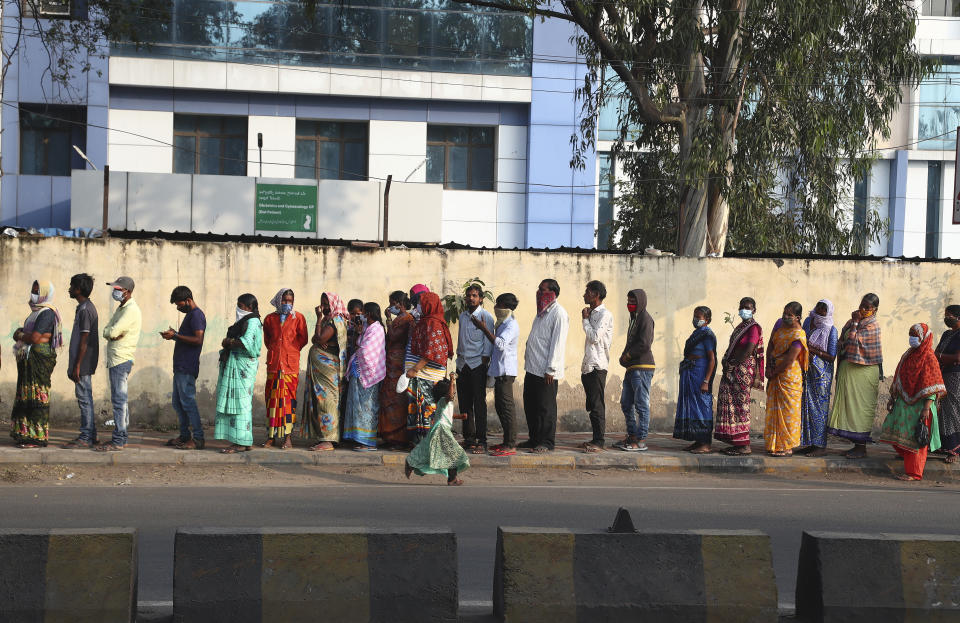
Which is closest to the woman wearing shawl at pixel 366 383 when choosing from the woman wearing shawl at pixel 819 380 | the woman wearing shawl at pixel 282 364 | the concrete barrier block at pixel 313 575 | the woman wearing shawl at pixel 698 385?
the woman wearing shawl at pixel 282 364

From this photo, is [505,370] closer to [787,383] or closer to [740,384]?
[740,384]

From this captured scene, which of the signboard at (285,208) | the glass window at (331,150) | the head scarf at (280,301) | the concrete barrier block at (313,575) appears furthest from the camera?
the glass window at (331,150)

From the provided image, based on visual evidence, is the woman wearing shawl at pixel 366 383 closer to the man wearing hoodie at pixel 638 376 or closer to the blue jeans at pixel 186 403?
the blue jeans at pixel 186 403

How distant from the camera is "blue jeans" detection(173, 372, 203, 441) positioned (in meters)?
11.1

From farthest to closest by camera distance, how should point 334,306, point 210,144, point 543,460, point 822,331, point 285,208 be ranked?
point 210,144 < point 285,208 < point 822,331 < point 334,306 < point 543,460

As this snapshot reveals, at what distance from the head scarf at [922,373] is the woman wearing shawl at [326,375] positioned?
5.97 m

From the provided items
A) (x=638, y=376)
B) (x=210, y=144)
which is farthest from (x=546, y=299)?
(x=210, y=144)

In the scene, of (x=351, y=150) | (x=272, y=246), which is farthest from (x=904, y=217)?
(x=272, y=246)

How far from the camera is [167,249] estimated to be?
1327cm

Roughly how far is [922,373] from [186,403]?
7629 millimetres

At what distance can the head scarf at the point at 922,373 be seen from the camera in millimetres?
10727

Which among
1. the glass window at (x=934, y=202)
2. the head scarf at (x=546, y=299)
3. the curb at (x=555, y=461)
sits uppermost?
the glass window at (x=934, y=202)

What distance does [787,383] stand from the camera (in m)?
11.5

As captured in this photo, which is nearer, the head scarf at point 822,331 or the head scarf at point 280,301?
the head scarf at point 280,301
